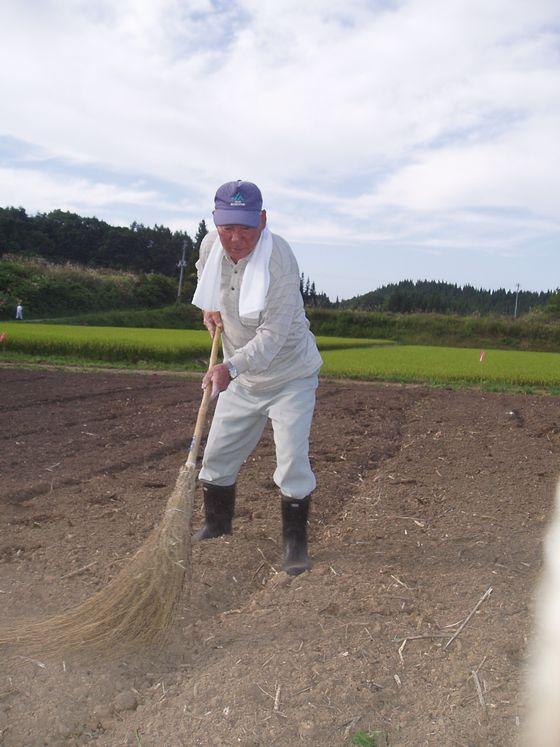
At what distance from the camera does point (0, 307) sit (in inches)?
1148

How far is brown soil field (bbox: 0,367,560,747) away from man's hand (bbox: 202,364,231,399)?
0.92 meters

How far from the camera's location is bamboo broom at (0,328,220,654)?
288 centimetres

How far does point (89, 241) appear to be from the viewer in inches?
2379

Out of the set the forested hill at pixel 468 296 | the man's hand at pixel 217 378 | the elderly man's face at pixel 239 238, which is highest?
the forested hill at pixel 468 296

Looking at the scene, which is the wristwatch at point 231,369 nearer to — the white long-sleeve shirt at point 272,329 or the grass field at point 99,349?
the white long-sleeve shirt at point 272,329

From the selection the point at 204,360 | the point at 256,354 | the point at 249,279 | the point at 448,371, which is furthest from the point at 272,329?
the point at 204,360

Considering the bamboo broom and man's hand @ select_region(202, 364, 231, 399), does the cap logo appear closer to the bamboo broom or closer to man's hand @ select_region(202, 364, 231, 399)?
man's hand @ select_region(202, 364, 231, 399)

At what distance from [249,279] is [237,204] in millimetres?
334

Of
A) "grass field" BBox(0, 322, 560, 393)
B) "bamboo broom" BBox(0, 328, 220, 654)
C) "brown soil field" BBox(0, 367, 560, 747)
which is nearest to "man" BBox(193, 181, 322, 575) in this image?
"brown soil field" BBox(0, 367, 560, 747)

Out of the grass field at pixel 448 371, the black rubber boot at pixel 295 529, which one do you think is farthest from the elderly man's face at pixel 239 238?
the grass field at pixel 448 371

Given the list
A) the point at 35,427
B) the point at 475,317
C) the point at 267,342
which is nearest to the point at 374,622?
the point at 267,342

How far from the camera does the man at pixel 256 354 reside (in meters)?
3.39

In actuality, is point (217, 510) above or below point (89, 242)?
below

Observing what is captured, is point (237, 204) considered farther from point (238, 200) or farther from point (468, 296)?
point (468, 296)
